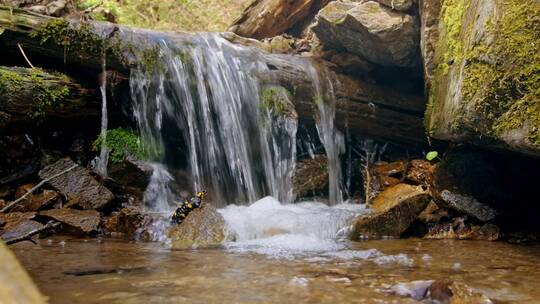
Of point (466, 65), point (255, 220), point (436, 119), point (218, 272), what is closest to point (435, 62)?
point (436, 119)

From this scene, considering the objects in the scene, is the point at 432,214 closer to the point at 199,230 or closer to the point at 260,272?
the point at 199,230

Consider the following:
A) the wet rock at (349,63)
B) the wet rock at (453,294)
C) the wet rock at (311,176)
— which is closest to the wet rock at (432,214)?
the wet rock at (311,176)

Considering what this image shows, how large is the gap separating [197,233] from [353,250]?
1.80 metres

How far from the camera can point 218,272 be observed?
133 inches

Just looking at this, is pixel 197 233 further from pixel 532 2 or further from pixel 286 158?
pixel 532 2

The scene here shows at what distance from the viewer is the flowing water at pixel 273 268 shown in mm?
2730

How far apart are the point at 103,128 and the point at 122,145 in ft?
1.33

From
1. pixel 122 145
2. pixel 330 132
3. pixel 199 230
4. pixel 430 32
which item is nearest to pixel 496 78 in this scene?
pixel 430 32

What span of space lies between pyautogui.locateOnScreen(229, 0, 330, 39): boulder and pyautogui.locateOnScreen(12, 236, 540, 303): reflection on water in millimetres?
6454

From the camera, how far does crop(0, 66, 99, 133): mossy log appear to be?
20.0 feet

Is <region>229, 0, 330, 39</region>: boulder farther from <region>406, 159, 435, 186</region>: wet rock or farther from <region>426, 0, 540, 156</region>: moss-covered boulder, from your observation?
<region>426, 0, 540, 156</region>: moss-covered boulder

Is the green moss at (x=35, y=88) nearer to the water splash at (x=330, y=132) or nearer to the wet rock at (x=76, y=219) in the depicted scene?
the wet rock at (x=76, y=219)

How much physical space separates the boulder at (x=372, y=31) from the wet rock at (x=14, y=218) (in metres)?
5.41

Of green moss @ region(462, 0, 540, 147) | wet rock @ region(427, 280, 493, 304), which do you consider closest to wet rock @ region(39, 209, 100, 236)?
wet rock @ region(427, 280, 493, 304)
